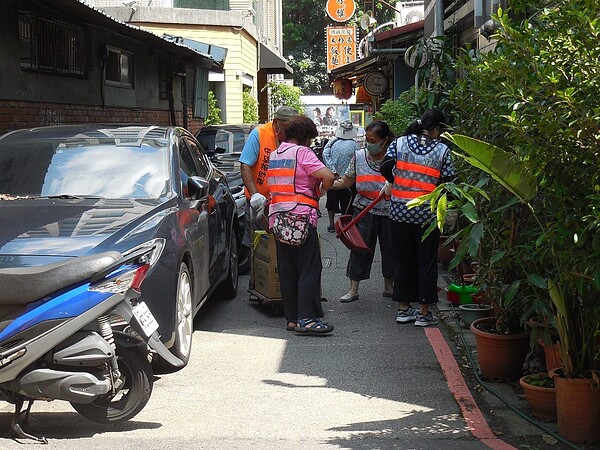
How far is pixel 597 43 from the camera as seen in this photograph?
432 centimetres

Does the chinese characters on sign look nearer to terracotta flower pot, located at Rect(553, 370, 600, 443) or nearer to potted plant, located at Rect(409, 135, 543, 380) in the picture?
potted plant, located at Rect(409, 135, 543, 380)

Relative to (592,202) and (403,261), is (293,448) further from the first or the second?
(403,261)

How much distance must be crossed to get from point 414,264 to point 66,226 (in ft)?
11.6

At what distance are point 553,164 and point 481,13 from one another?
23.4ft

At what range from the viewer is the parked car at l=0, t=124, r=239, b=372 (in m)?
5.58

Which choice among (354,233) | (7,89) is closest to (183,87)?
Result: (7,89)

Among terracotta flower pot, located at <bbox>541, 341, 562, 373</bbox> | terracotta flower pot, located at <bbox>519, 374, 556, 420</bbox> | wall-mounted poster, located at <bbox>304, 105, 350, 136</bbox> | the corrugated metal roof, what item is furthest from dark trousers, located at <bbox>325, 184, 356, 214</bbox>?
wall-mounted poster, located at <bbox>304, 105, 350, 136</bbox>

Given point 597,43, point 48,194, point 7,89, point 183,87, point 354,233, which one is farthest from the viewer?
point 183,87

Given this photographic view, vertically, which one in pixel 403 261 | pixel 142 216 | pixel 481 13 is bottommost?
pixel 403 261

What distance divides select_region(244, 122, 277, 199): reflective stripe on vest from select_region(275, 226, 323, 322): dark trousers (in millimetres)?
1010

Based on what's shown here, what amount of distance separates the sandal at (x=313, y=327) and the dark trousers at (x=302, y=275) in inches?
1.8

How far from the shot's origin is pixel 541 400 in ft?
17.9

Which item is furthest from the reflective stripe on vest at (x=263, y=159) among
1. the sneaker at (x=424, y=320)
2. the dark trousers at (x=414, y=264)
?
the sneaker at (x=424, y=320)

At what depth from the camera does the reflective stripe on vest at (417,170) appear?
7.78 meters
